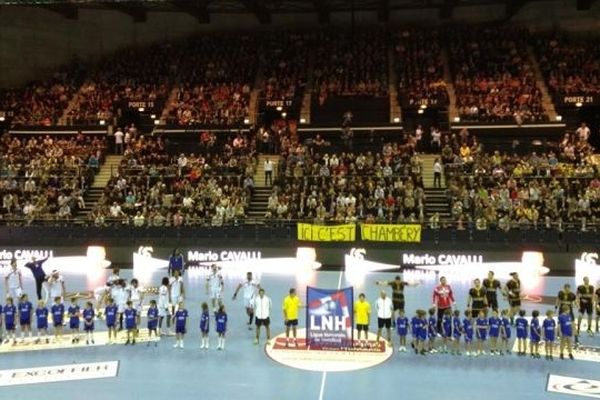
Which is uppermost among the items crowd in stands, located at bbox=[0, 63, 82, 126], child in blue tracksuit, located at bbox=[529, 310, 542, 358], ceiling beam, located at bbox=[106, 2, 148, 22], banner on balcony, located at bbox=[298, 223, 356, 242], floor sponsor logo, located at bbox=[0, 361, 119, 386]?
ceiling beam, located at bbox=[106, 2, 148, 22]

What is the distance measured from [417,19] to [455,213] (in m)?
23.4

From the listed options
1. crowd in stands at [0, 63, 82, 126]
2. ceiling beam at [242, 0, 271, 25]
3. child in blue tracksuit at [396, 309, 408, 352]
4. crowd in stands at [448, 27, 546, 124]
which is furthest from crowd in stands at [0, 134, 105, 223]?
crowd in stands at [448, 27, 546, 124]

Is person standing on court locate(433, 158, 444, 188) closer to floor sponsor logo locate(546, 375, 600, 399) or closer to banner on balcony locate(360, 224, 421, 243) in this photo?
banner on balcony locate(360, 224, 421, 243)

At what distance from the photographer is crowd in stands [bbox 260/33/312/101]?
4031 centimetres

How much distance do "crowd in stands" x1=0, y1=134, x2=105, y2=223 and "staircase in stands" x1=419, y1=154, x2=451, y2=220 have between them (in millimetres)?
17131

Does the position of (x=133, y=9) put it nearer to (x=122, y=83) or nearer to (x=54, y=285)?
(x=122, y=83)

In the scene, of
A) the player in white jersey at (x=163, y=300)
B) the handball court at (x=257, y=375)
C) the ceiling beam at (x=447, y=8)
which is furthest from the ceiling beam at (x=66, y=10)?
the player in white jersey at (x=163, y=300)

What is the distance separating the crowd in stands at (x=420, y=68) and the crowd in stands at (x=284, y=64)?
21.0 ft

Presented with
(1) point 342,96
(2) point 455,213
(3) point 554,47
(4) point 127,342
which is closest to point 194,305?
(4) point 127,342

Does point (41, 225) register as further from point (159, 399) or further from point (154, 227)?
point (159, 399)

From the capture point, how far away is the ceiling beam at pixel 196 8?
Answer: 1718 inches

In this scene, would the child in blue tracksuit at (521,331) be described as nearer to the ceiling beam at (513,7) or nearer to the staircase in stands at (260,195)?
the staircase in stands at (260,195)

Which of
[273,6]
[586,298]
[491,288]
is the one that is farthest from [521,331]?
[273,6]

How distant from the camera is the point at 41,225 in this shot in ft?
95.3
